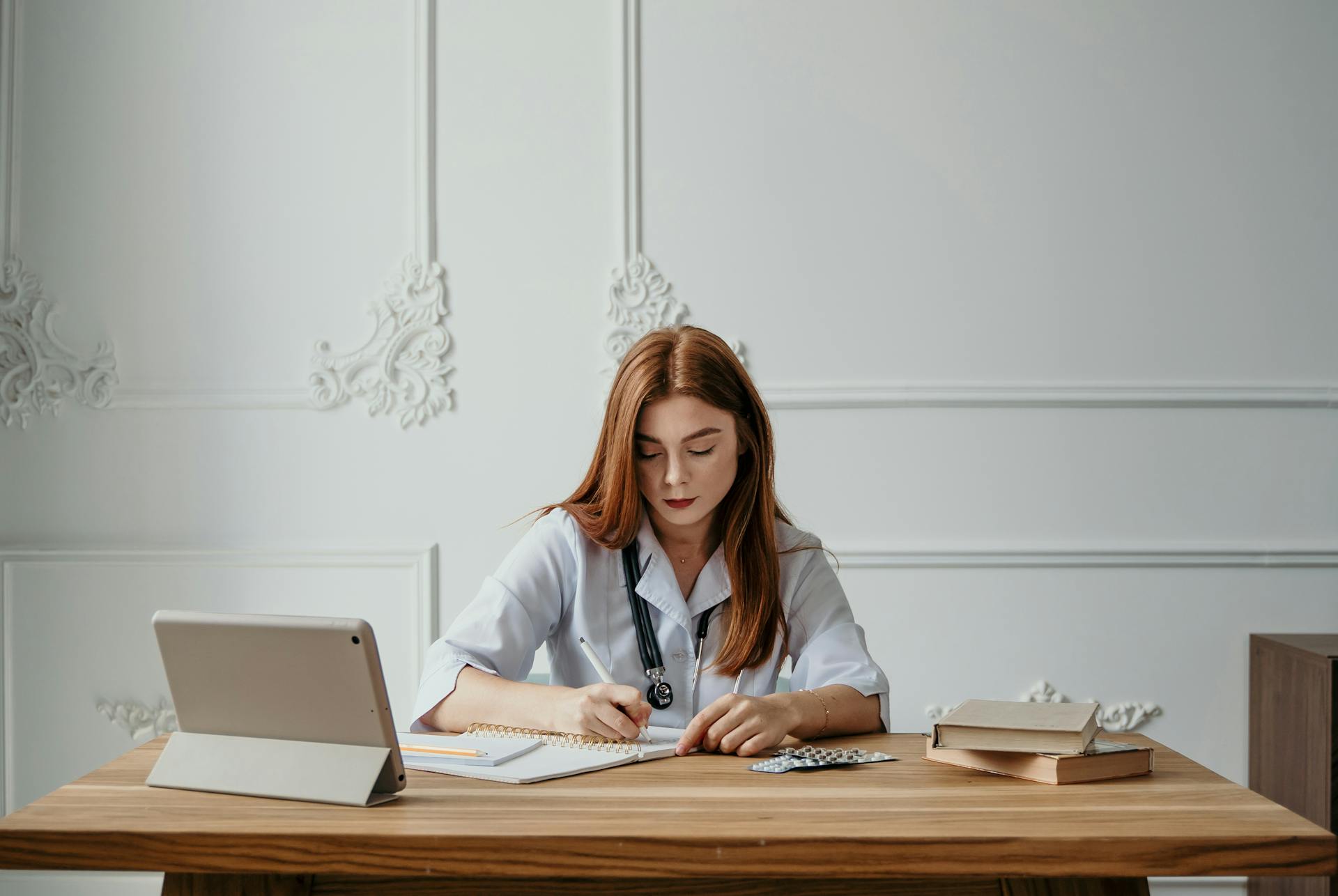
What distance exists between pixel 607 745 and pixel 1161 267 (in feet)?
7.52

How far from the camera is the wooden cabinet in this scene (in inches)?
103

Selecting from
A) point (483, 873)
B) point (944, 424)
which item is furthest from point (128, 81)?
point (483, 873)

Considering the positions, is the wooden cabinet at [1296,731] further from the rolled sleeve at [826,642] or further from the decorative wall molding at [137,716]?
the decorative wall molding at [137,716]

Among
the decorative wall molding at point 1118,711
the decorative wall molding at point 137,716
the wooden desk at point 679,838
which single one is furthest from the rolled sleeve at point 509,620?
the decorative wall molding at point 137,716

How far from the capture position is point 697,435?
1.93 m

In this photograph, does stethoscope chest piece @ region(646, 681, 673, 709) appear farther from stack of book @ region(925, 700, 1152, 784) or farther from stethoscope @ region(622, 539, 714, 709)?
stack of book @ region(925, 700, 1152, 784)

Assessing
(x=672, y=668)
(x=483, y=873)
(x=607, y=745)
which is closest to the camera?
(x=483, y=873)

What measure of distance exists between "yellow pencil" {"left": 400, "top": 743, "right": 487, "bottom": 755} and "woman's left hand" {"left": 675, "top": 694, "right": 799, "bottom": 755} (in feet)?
0.90

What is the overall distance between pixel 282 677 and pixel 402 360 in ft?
6.36

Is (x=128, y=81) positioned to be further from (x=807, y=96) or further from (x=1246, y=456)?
(x=1246, y=456)

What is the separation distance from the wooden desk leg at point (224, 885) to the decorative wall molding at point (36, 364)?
7.47 feet

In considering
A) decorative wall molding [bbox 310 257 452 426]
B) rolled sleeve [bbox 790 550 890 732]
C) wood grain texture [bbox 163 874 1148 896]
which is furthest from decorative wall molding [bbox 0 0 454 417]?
wood grain texture [bbox 163 874 1148 896]

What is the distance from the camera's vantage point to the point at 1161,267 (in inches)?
121

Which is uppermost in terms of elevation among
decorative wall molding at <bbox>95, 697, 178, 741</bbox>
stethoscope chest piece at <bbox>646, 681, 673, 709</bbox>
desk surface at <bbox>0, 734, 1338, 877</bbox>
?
desk surface at <bbox>0, 734, 1338, 877</bbox>
